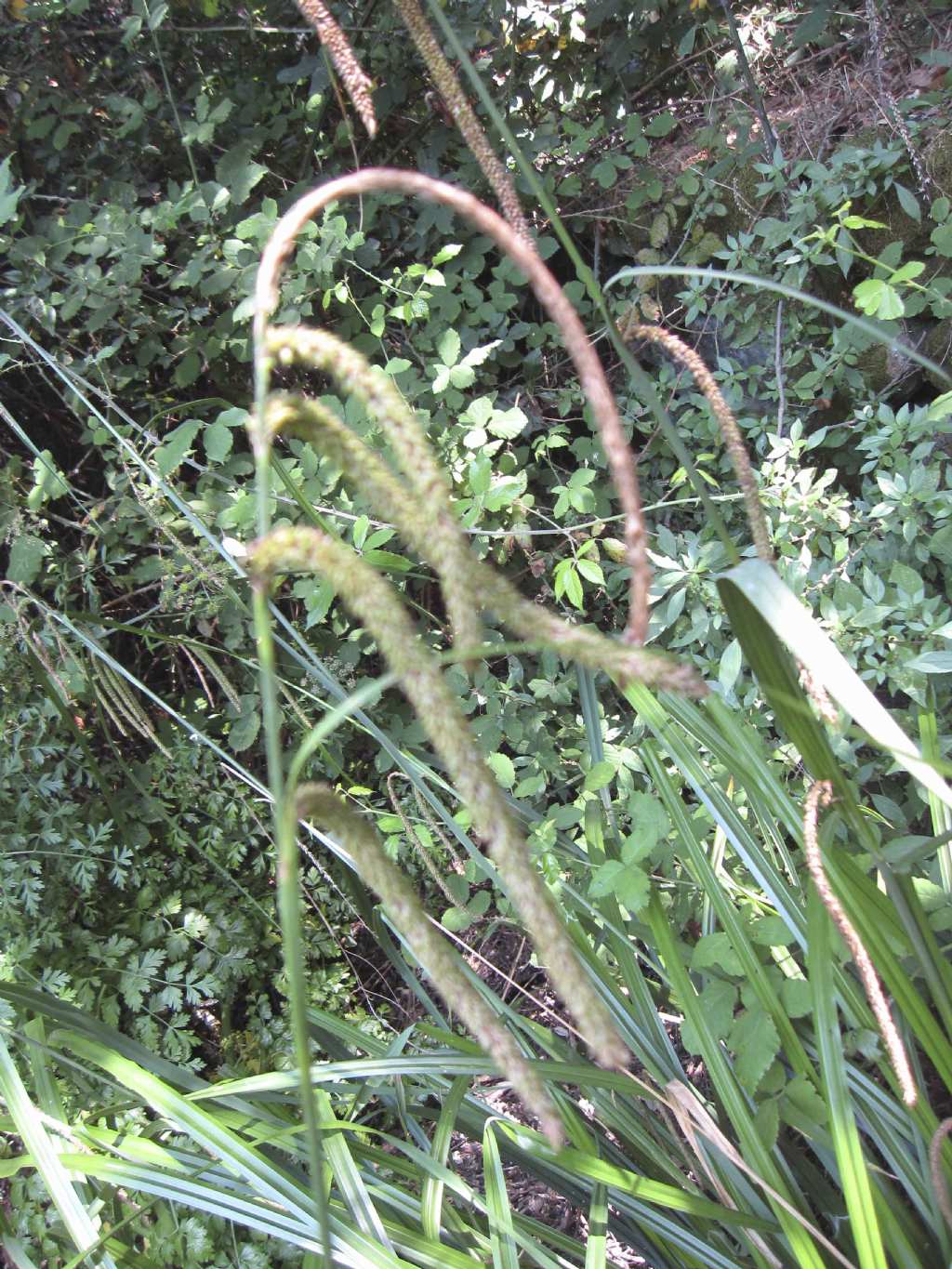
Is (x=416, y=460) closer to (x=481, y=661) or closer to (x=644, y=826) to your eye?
(x=481, y=661)

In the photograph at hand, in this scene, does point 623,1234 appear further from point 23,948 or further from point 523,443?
point 523,443

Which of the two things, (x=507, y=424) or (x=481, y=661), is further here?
(x=507, y=424)

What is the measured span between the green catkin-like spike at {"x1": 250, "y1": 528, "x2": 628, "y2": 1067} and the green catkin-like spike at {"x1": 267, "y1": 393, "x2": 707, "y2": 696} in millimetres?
54

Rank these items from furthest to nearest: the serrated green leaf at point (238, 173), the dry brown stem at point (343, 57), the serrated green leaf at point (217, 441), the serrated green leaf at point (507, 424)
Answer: the serrated green leaf at point (238, 173) → the serrated green leaf at point (507, 424) → the serrated green leaf at point (217, 441) → the dry brown stem at point (343, 57)

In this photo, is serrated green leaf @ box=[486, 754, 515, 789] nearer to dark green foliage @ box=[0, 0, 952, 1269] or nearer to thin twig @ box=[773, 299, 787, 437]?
dark green foliage @ box=[0, 0, 952, 1269]

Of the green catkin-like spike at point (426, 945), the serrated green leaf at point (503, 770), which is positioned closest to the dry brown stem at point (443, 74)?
the green catkin-like spike at point (426, 945)

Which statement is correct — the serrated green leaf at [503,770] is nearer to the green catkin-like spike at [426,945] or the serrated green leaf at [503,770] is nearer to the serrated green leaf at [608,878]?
the serrated green leaf at [608,878]

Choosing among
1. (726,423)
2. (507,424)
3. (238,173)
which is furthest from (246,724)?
(726,423)

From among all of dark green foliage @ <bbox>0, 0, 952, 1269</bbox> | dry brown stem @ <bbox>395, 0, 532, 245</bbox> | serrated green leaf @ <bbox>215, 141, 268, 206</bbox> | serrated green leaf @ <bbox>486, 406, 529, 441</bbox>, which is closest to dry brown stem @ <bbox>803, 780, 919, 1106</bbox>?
dark green foliage @ <bbox>0, 0, 952, 1269</bbox>

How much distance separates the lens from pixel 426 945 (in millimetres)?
564

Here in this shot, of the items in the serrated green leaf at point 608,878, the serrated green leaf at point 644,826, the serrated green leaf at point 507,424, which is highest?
the serrated green leaf at point 507,424

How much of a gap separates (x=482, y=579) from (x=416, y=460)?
0.30 feet

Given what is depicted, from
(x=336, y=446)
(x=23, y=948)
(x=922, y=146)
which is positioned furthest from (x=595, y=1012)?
(x=922, y=146)

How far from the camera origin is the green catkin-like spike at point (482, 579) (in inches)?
19.0
